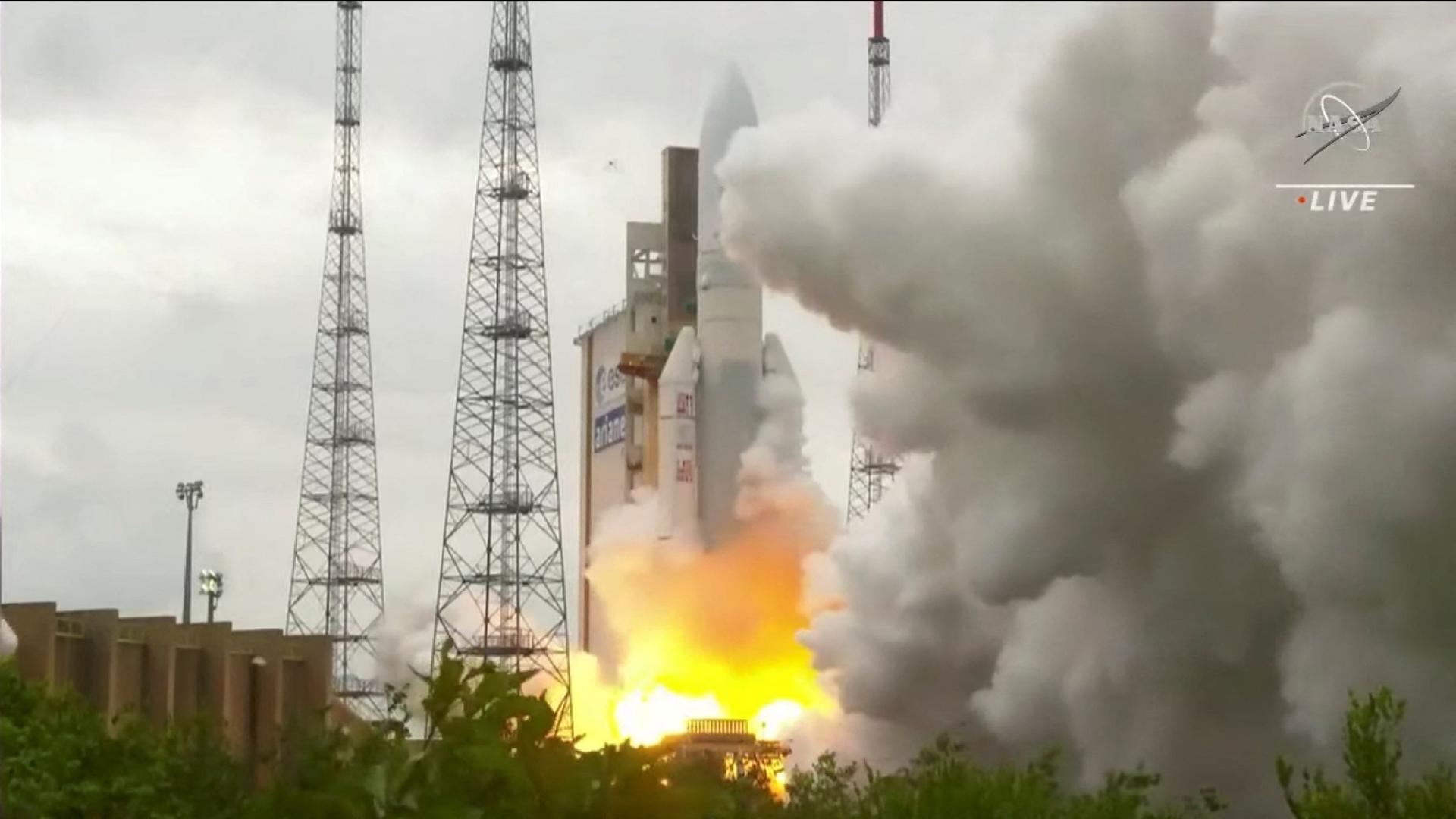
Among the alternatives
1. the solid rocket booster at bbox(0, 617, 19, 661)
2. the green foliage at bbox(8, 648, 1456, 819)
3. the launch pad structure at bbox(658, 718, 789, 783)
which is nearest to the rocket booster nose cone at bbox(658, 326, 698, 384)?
the launch pad structure at bbox(658, 718, 789, 783)

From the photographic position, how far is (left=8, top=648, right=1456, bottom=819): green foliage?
1991cm

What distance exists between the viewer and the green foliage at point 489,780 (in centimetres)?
1991

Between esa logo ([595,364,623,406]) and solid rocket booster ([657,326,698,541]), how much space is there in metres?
17.7

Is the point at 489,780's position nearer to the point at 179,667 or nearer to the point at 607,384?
the point at 179,667

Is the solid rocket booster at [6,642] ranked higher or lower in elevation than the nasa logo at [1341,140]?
lower

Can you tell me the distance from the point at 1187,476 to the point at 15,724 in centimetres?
2198

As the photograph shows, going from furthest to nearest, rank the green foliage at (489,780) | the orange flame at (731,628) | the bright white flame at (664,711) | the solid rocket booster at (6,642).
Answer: the bright white flame at (664,711) → the orange flame at (731,628) → the solid rocket booster at (6,642) → the green foliage at (489,780)

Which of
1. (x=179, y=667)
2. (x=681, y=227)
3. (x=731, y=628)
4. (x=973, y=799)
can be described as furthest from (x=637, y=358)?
(x=973, y=799)

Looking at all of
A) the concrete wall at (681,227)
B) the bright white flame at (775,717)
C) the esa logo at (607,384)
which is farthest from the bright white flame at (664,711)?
the esa logo at (607,384)

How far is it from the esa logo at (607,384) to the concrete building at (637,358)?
0.03 m

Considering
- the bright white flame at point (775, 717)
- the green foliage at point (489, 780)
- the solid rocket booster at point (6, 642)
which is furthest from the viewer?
the bright white flame at point (775, 717)

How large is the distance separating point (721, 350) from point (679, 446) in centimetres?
289

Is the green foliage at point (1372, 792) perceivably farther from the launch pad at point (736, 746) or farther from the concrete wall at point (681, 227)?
the concrete wall at point (681, 227)

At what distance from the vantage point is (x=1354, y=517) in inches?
1554
